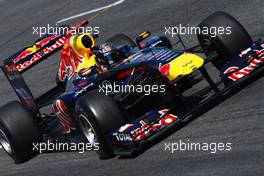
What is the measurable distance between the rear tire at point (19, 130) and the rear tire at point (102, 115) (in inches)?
66.3

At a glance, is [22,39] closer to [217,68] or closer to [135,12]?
[135,12]

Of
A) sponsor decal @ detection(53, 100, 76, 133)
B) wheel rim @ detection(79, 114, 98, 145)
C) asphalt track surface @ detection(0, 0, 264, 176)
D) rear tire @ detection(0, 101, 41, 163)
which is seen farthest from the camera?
rear tire @ detection(0, 101, 41, 163)

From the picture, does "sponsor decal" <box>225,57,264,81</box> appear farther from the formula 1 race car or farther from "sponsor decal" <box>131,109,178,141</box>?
"sponsor decal" <box>131,109,178,141</box>

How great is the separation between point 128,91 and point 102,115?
28.1 inches

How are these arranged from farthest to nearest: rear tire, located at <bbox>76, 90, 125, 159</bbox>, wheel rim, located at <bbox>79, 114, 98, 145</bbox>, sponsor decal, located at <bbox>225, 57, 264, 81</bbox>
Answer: wheel rim, located at <bbox>79, 114, 98, 145</bbox>
sponsor decal, located at <bbox>225, 57, 264, 81</bbox>
rear tire, located at <bbox>76, 90, 125, 159</bbox>

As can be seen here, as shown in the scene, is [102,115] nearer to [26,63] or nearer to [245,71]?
[245,71]

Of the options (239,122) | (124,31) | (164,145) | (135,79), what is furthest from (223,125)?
(124,31)

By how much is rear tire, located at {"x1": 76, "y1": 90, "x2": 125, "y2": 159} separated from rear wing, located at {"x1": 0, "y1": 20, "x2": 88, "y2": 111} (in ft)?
7.84

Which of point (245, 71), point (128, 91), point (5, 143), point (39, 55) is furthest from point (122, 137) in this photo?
point (39, 55)

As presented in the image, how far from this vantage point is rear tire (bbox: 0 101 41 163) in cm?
1128

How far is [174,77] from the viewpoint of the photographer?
9789mm

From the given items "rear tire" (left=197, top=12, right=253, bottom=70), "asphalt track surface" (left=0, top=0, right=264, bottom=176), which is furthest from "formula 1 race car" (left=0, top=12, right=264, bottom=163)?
"asphalt track surface" (left=0, top=0, right=264, bottom=176)

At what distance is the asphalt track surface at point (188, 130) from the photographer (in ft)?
27.8

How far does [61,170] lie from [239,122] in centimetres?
265
